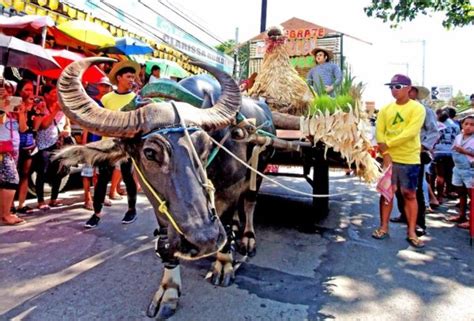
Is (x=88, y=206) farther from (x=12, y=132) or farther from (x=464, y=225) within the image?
(x=464, y=225)

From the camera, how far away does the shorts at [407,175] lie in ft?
14.0

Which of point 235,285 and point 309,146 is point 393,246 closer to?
point 309,146

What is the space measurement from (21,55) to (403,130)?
16.4ft

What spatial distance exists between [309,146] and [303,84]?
1.13m

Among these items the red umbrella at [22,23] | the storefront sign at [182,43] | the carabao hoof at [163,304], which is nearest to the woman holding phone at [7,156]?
the red umbrella at [22,23]

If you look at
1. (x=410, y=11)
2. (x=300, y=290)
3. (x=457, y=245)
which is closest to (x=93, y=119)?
(x=300, y=290)

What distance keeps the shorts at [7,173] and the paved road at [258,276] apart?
0.50 meters

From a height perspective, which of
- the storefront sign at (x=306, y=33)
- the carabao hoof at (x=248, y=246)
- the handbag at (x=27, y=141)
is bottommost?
the carabao hoof at (x=248, y=246)

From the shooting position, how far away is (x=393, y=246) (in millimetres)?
4277

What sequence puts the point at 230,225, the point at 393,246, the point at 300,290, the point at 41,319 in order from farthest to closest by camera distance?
1. the point at 393,246
2. the point at 230,225
3. the point at 300,290
4. the point at 41,319

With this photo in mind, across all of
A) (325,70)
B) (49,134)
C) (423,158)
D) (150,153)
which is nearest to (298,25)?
(325,70)

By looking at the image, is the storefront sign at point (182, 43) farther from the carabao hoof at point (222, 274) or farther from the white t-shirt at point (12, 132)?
the carabao hoof at point (222, 274)

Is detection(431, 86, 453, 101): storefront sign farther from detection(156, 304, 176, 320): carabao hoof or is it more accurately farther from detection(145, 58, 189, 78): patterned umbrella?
detection(156, 304, 176, 320): carabao hoof

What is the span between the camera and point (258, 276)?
10.9 ft
